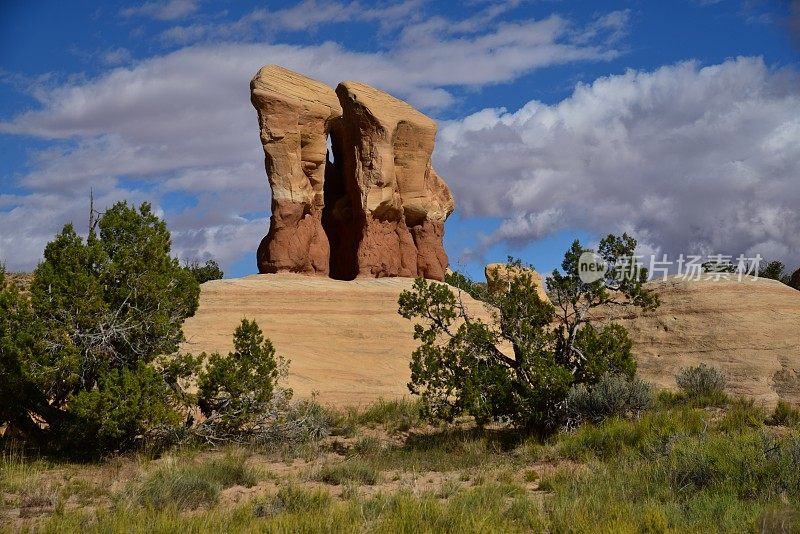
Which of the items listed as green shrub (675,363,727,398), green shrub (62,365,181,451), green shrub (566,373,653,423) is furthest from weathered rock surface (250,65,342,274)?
green shrub (566,373,653,423)

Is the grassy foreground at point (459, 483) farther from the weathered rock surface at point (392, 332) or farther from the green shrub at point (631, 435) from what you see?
the weathered rock surface at point (392, 332)

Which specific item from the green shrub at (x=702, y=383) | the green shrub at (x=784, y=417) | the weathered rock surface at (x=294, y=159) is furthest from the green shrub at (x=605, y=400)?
the weathered rock surface at (x=294, y=159)

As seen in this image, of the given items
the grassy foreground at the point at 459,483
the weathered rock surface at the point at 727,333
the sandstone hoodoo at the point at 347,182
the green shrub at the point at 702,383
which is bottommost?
the grassy foreground at the point at 459,483

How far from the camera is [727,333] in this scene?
2112 cm

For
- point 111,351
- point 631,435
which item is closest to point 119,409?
point 111,351

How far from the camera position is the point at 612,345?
1374cm

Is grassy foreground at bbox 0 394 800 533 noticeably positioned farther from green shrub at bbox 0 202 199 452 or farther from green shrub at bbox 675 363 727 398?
green shrub at bbox 675 363 727 398

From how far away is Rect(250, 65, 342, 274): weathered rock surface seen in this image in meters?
30.7

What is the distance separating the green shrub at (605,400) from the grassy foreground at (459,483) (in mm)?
440

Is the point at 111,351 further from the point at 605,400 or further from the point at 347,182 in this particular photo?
the point at 347,182

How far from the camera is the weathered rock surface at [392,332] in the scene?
20.3 metres

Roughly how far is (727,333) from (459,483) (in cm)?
1402

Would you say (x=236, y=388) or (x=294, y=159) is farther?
(x=294, y=159)

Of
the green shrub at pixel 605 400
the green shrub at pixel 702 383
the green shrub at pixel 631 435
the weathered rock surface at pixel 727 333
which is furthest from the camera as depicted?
the weathered rock surface at pixel 727 333
